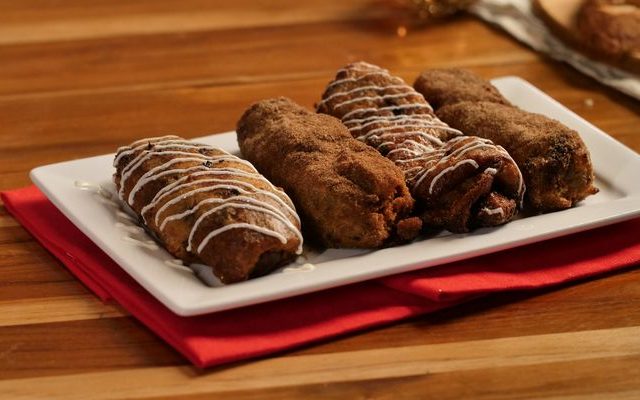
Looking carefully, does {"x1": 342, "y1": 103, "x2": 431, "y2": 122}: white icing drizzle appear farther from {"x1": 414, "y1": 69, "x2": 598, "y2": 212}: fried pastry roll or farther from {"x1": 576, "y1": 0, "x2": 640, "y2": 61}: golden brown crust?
{"x1": 576, "y1": 0, "x2": 640, "y2": 61}: golden brown crust

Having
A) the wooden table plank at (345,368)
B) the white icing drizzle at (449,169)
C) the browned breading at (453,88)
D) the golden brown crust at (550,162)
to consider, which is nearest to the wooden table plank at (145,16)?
the browned breading at (453,88)

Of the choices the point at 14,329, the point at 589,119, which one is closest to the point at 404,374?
the point at 14,329

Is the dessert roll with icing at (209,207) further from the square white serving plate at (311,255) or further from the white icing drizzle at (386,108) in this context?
the white icing drizzle at (386,108)

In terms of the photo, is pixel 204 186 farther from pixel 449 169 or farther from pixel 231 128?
pixel 231 128

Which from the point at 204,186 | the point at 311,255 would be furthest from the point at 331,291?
the point at 204,186

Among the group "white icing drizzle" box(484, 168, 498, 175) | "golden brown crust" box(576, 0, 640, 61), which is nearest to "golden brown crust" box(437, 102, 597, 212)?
"white icing drizzle" box(484, 168, 498, 175)

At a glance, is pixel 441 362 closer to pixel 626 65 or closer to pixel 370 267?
pixel 370 267
